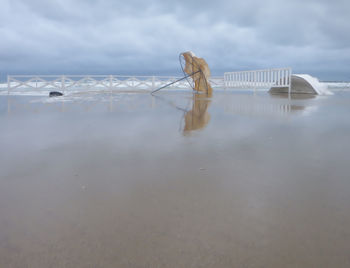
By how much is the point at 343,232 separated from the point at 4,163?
5.78ft

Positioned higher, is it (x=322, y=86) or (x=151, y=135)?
(x=322, y=86)

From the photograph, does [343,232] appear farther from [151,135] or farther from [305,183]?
[151,135]

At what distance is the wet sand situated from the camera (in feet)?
2.72

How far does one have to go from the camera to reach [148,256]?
815mm

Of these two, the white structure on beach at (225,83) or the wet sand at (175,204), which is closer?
the wet sand at (175,204)

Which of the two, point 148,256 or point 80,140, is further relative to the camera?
point 80,140

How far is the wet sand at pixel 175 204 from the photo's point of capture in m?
0.83

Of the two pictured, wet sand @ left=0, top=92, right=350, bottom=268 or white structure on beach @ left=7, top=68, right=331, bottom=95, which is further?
white structure on beach @ left=7, top=68, right=331, bottom=95

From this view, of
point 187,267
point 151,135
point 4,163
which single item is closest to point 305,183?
point 187,267

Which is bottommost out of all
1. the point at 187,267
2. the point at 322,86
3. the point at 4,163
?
Result: the point at 187,267

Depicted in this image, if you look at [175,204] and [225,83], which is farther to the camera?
[225,83]

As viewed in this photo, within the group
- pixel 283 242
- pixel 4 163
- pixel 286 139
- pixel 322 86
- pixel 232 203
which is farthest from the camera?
pixel 322 86

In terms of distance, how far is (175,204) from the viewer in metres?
1.14

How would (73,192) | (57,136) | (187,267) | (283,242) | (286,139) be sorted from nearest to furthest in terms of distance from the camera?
(187,267) → (283,242) → (73,192) → (286,139) → (57,136)
